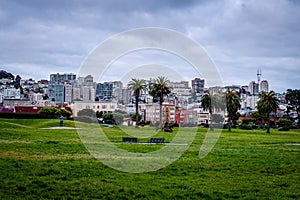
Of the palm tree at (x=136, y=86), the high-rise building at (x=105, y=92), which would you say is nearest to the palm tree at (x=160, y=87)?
the palm tree at (x=136, y=86)

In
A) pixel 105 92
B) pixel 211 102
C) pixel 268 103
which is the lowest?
pixel 268 103

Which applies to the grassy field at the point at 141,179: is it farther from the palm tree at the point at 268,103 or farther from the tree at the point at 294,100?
the tree at the point at 294,100

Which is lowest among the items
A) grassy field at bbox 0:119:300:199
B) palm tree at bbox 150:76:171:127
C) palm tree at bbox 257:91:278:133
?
grassy field at bbox 0:119:300:199

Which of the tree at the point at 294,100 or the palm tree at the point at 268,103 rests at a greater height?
the tree at the point at 294,100

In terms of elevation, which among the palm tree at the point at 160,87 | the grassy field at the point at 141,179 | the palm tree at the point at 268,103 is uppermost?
the palm tree at the point at 160,87

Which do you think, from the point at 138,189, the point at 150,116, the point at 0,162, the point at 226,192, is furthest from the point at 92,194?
the point at 150,116

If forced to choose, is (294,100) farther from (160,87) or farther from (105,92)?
(160,87)

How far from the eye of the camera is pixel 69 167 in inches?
709

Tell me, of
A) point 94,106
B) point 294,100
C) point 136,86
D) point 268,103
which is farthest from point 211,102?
point 294,100

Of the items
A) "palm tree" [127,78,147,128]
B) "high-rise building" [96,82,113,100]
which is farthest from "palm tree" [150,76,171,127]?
"high-rise building" [96,82,113,100]

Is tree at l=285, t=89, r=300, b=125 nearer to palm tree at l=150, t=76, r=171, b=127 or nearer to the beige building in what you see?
the beige building

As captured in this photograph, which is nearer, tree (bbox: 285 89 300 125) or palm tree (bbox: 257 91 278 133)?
palm tree (bbox: 257 91 278 133)

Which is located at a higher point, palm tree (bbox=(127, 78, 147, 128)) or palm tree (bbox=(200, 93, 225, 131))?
palm tree (bbox=(127, 78, 147, 128))

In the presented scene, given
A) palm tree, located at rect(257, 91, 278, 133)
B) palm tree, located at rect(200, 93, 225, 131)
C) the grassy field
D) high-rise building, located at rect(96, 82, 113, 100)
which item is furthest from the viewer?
high-rise building, located at rect(96, 82, 113, 100)
